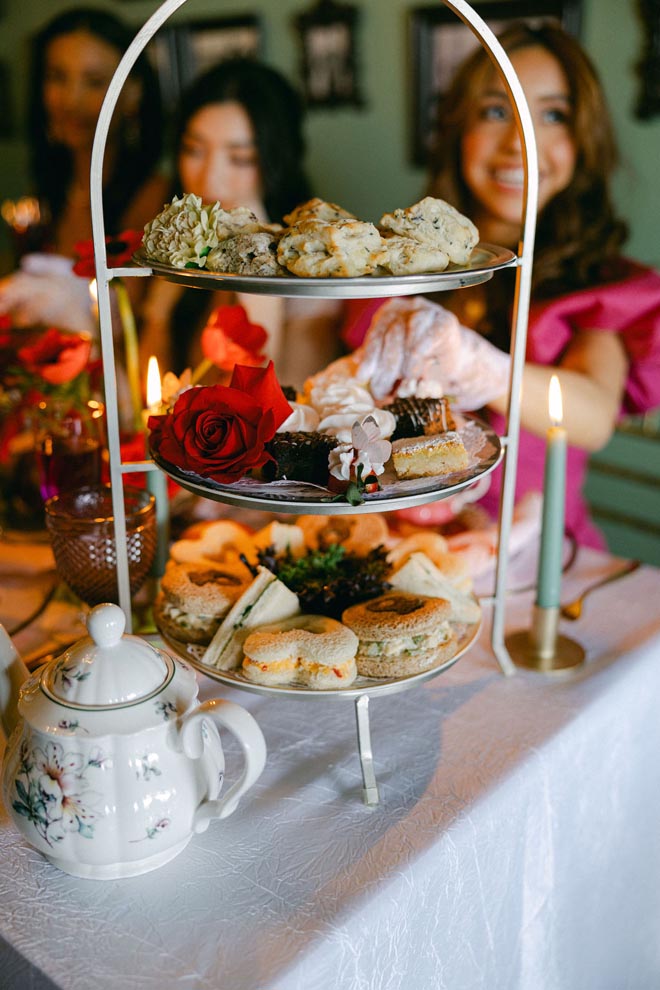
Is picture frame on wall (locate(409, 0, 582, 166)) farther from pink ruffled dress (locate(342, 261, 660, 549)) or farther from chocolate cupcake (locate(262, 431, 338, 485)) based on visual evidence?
chocolate cupcake (locate(262, 431, 338, 485))

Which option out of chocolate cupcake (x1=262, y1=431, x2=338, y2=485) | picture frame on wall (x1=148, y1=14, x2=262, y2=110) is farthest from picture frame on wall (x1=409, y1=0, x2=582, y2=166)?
chocolate cupcake (x1=262, y1=431, x2=338, y2=485)

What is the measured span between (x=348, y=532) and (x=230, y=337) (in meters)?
0.25

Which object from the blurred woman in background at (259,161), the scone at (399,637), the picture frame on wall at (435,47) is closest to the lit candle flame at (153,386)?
the scone at (399,637)

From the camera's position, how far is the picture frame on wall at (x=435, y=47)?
1947 millimetres

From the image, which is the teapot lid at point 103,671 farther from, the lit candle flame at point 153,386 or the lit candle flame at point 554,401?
the lit candle flame at point 554,401

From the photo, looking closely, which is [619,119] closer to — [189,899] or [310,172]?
[310,172]

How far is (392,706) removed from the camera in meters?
0.92

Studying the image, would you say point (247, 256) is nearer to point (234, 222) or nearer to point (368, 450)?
point (234, 222)

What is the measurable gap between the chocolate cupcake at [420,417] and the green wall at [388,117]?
49.1 inches

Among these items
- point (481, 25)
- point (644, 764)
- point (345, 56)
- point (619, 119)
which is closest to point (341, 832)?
point (644, 764)

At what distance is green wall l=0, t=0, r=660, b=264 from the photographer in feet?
6.01

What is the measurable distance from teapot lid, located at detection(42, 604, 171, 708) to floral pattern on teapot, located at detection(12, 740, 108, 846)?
0.04 meters

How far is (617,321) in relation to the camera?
Result: 1541mm

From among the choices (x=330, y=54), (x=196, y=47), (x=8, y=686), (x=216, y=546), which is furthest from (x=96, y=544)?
(x=196, y=47)
